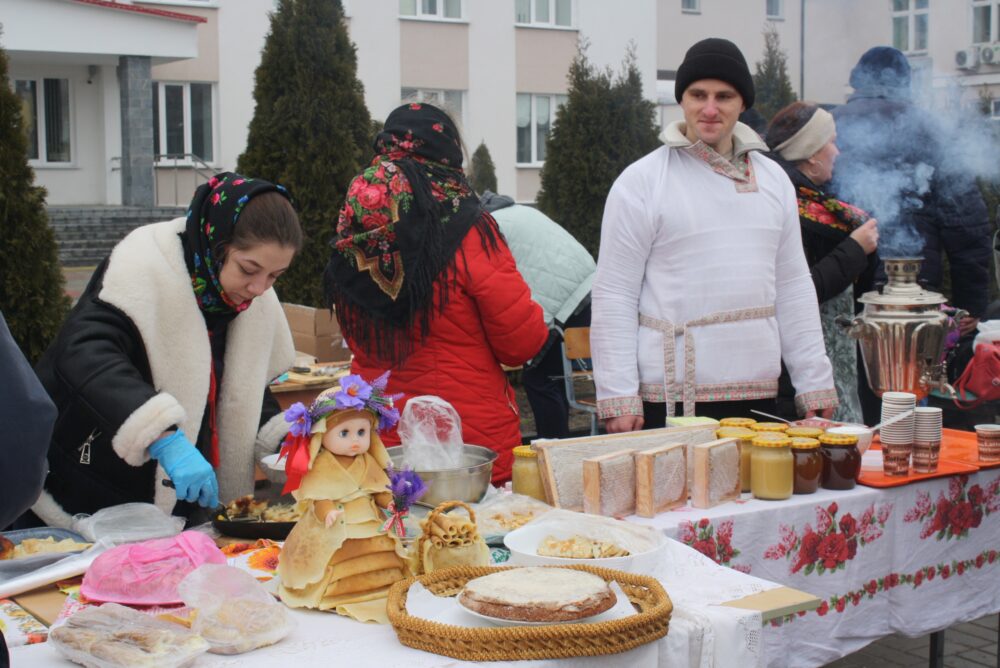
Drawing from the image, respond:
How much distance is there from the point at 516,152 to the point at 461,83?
5.77ft

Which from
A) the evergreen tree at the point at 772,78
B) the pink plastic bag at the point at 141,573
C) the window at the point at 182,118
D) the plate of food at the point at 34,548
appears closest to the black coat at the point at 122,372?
the plate of food at the point at 34,548

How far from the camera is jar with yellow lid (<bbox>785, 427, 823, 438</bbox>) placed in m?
2.79

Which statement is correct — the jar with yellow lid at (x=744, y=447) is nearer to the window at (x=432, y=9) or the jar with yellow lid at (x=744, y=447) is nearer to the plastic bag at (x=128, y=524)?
the plastic bag at (x=128, y=524)

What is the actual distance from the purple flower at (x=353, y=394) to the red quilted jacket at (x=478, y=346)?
120cm

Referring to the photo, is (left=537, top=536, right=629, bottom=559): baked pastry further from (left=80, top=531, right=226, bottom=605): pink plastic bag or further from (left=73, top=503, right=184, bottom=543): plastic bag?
(left=73, top=503, right=184, bottom=543): plastic bag

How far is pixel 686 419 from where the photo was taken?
9.55ft

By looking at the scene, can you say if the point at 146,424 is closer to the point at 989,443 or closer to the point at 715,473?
the point at 715,473

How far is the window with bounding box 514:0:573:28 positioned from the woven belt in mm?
19439

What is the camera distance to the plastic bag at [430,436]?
249cm

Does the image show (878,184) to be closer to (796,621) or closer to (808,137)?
(808,137)

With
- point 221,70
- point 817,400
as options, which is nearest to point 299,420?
point 817,400

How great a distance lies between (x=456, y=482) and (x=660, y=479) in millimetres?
476

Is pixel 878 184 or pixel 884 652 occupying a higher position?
pixel 878 184

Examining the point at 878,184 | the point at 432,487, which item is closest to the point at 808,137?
the point at 878,184
